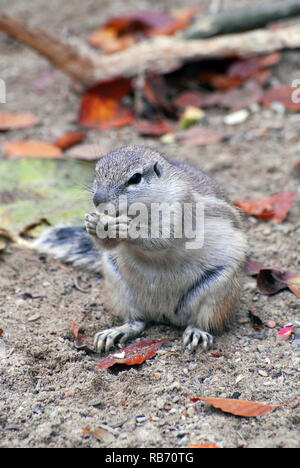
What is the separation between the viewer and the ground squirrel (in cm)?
338

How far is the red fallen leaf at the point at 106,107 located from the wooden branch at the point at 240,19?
0.92 metres

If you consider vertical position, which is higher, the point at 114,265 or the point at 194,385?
the point at 114,265

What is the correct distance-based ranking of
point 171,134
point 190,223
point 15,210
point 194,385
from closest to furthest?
1. point 194,385
2. point 190,223
3. point 15,210
4. point 171,134

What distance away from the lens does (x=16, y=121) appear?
659 cm

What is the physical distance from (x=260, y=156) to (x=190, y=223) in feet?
8.02

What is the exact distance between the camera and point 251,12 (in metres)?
6.79

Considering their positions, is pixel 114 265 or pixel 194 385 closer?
pixel 194 385

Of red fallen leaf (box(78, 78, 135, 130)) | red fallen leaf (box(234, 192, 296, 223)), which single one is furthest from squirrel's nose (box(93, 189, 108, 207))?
red fallen leaf (box(78, 78, 135, 130))

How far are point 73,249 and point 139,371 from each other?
1377 mm

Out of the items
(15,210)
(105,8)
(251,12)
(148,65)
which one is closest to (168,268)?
(15,210)

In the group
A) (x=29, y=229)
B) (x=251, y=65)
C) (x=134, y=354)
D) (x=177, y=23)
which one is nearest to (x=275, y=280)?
(x=134, y=354)

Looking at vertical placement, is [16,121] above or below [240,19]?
below

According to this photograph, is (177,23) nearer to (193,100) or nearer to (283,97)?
(193,100)
